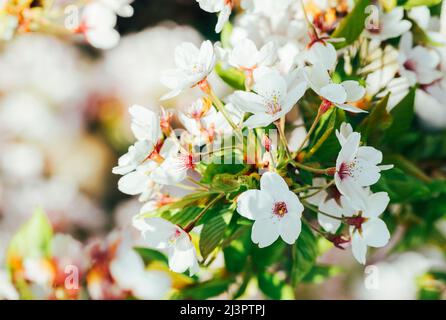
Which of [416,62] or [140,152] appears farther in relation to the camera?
[416,62]

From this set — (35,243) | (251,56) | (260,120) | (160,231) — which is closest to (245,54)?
(251,56)

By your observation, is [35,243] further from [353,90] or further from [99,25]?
[353,90]

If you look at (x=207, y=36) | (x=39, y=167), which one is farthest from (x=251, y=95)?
(x=39, y=167)

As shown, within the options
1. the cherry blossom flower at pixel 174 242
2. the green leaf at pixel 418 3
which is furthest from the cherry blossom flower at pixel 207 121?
the green leaf at pixel 418 3

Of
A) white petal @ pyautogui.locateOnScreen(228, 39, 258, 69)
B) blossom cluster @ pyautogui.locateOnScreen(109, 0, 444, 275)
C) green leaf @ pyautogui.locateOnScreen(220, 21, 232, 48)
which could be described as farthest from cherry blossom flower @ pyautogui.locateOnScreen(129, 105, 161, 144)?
green leaf @ pyautogui.locateOnScreen(220, 21, 232, 48)

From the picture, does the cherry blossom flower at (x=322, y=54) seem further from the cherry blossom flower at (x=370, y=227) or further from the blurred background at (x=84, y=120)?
the blurred background at (x=84, y=120)
